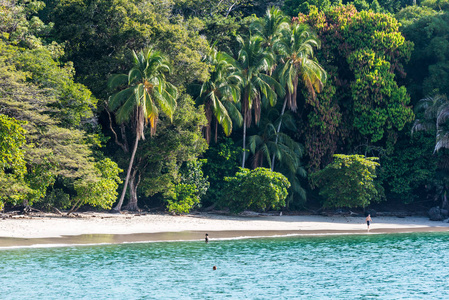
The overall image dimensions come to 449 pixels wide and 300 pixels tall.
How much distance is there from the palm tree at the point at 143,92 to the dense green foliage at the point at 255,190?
7.35 m

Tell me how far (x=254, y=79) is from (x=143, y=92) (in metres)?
10.4

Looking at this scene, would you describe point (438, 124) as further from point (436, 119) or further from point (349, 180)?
point (349, 180)

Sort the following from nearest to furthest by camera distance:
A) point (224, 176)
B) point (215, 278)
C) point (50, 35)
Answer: point (215, 278)
point (50, 35)
point (224, 176)

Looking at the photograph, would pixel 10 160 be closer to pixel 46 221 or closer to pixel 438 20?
pixel 46 221

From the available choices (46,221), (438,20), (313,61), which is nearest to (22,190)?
(46,221)

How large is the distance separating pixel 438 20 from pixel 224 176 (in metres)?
20.6

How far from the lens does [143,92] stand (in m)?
36.2

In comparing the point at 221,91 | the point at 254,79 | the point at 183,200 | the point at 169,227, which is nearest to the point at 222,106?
the point at 221,91

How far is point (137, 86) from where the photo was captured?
36062 mm

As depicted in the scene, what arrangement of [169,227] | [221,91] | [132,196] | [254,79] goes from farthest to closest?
[254,79]
[221,91]
[132,196]
[169,227]

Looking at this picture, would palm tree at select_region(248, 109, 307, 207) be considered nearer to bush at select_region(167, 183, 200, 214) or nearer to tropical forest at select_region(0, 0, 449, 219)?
tropical forest at select_region(0, 0, 449, 219)

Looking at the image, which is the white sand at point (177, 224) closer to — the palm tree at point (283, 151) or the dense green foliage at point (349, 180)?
the dense green foliage at point (349, 180)

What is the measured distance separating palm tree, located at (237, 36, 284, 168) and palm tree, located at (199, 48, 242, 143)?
97 cm

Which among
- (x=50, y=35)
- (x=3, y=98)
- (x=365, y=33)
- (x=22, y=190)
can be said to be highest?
(x=365, y=33)
